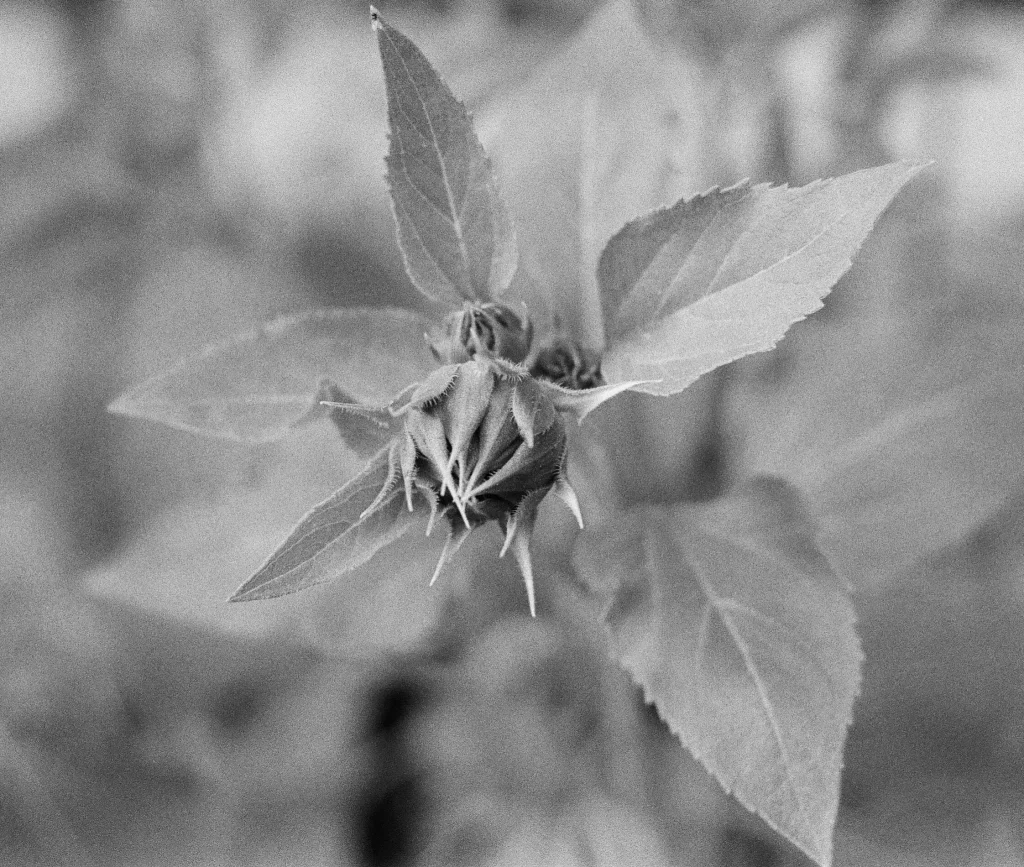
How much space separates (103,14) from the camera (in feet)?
5.78

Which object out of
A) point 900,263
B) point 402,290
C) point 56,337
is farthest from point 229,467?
point 900,263

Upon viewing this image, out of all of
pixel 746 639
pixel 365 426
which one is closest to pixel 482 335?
pixel 365 426

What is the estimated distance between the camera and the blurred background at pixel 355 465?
0.90 meters

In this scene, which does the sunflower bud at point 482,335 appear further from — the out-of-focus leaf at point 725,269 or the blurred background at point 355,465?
the blurred background at point 355,465

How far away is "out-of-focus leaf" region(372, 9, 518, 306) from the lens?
549mm

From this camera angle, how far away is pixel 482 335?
583 millimetres

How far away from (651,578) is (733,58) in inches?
23.7

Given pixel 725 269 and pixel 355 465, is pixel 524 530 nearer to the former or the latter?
pixel 725 269

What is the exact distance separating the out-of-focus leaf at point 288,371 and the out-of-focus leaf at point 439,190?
5 centimetres

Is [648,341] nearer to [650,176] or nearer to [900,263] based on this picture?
[650,176]

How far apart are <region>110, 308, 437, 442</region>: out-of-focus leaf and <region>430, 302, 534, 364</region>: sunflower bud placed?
66 millimetres

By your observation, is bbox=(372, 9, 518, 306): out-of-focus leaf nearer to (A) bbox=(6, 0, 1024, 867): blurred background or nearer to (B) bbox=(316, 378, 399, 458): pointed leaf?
(B) bbox=(316, 378, 399, 458): pointed leaf

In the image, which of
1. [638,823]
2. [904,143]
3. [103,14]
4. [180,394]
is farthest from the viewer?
[103,14]

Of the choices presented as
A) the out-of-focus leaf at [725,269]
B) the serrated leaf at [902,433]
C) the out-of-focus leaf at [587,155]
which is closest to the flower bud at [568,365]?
the out-of-focus leaf at [725,269]
